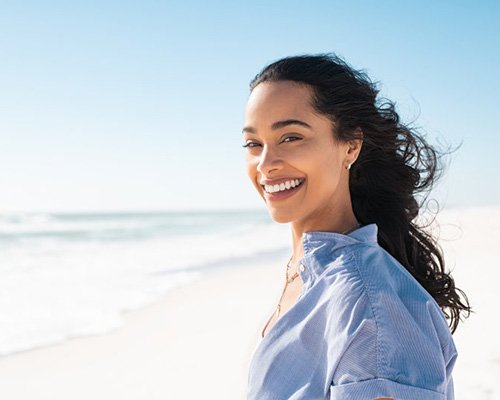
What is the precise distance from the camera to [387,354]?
148 cm

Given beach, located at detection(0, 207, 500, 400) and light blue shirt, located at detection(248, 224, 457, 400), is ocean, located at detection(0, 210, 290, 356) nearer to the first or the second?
beach, located at detection(0, 207, 500, 400)

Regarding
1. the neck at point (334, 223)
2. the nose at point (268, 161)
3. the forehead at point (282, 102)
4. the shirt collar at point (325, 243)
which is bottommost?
the shirt collar at point (325, 243)

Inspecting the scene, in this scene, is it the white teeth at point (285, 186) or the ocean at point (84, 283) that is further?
the ocean at point (84, 283)

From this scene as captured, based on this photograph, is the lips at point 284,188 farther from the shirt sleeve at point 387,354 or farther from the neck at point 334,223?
the shirt sleeve at point 387,354

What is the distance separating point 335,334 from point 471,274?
824cm

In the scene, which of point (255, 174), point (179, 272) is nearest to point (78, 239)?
point (179, 272)

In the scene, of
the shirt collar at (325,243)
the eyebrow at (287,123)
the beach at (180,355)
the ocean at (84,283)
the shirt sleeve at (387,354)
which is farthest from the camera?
the ocean at (84,283)

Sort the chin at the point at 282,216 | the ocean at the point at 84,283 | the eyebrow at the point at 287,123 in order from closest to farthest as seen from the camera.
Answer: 1. the eyebrow at the point at 287,123
2. the chin at the point at 282,216
3. the ocean at the point at 84,283

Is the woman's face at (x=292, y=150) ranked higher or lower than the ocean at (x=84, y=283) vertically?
lower

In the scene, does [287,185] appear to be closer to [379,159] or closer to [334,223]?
[334,223]

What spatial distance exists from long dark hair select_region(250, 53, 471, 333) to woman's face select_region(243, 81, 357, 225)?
0.05m

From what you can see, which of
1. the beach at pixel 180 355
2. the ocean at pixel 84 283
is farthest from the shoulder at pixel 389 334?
the ocean at pixel 84 283

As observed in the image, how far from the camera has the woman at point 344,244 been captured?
151 centimetres

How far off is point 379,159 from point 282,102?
0.63 metres
